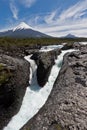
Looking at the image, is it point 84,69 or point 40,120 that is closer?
point 40,120

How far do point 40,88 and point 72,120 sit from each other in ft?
54.6

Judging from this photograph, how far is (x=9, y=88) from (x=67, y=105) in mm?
11553

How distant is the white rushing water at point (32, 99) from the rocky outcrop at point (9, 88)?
1.00m

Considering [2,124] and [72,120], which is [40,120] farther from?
[2,124]

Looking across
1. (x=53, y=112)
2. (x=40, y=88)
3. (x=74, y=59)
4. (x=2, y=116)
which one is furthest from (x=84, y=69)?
(x=2, y=116)

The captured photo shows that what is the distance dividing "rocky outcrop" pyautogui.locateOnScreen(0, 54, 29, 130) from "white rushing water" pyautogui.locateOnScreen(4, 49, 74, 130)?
1.00 meters

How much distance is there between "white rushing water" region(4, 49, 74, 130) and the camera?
4500 cm

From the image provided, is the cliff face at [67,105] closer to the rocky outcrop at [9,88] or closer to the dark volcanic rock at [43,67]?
the dark volcanic rock at [43,67]

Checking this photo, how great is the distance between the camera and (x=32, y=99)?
162 ft

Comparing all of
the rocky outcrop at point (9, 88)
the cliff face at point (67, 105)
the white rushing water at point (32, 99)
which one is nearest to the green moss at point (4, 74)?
the rocky outcrop at point (9, 88)

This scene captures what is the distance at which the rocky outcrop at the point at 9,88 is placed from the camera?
149 feet

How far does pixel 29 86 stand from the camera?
52812mm

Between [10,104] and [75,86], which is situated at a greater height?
[75,86]

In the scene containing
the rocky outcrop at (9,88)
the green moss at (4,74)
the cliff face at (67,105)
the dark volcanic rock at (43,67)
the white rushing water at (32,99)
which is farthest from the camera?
the dark volcanic rock at (43,67)
